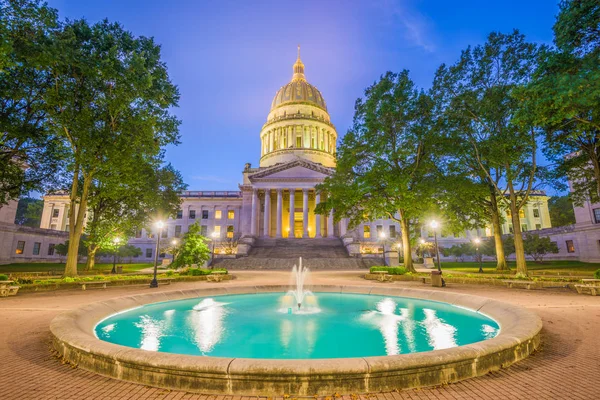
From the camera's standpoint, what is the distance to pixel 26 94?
18484mm

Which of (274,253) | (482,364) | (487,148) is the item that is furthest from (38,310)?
(274,253)

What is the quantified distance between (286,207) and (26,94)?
48.6 metres

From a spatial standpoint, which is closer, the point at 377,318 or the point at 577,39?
the point at 377,318

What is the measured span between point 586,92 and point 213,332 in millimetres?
16179

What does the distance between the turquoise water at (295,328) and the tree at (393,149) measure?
13144 mm

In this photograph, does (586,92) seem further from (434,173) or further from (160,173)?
(160,173)

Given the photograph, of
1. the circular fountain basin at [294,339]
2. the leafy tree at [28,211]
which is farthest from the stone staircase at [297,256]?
the leafy tree at [28,211]

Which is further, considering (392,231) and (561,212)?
(561,212)

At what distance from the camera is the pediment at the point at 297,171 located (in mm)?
55438

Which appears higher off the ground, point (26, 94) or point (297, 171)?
point (297, 171)

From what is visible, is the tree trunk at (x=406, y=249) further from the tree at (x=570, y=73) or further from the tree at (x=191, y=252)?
the tree at (x=191, y=252)

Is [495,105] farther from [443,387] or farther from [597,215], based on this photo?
[597,215]

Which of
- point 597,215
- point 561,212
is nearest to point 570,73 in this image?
point 597,215

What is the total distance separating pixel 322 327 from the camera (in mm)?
8523
